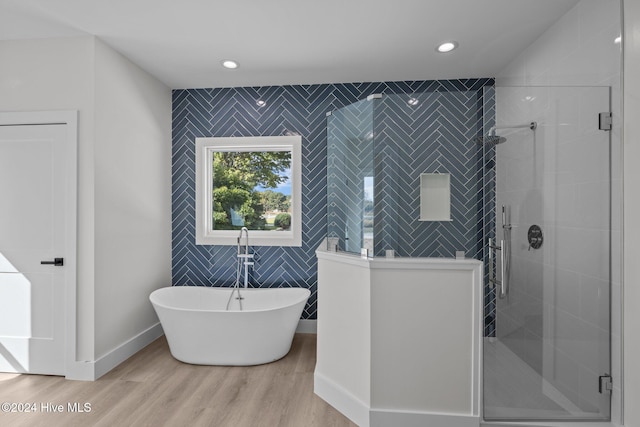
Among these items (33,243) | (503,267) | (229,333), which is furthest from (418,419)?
(33,243)

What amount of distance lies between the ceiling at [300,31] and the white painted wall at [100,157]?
164mm

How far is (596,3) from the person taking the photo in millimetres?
2051

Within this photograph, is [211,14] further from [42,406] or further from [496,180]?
[42,406]

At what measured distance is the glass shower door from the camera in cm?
197

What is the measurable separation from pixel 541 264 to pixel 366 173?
1.16m

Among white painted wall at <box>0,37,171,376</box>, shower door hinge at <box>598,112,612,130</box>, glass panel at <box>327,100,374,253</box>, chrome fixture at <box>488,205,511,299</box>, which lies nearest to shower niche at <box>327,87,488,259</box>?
glass panel at <box>327,100,374,253</box>

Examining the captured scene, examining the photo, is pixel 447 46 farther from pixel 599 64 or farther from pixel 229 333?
pixel 229 333

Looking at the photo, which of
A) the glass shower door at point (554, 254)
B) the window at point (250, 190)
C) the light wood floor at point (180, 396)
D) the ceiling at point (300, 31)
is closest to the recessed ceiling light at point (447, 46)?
the ceiling at point (300, 31)

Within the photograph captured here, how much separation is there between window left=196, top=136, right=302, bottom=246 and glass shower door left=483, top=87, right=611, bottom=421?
6.80ft

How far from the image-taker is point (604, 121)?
1.94m

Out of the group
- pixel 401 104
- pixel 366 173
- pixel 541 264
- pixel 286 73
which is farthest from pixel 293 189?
pixel 541 264

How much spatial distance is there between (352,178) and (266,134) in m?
1.63

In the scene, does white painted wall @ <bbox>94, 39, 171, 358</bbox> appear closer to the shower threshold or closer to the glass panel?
the glass panel

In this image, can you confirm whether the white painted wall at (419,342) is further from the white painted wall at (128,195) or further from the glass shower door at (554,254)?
the white painted wall at (128,195)
